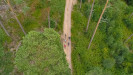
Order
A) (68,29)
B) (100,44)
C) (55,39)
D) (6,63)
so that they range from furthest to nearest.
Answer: (100,44) < (68,29) < (6,63) < (55,39)

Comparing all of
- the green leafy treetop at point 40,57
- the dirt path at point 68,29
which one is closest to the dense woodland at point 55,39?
the green leafy treetop at point 40,57

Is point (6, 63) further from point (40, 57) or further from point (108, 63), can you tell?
point (108, 63)

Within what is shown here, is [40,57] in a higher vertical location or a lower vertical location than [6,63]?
higher

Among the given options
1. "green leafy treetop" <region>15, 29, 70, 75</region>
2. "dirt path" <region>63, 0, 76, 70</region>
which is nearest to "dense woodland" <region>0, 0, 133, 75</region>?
"green leafy treetop" <region>15, 29, 70, 75</region>

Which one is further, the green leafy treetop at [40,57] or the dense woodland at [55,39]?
the dense woodland at [55,39]

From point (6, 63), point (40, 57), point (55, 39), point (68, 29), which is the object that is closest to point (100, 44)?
point (68, 29)

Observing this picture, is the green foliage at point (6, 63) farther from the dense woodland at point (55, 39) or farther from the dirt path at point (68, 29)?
the dirt path at point (68, 29)

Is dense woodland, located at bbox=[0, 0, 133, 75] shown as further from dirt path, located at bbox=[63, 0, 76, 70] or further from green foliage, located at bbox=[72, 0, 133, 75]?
dirt path, located at bbox=[63, 0, 76, 70]
